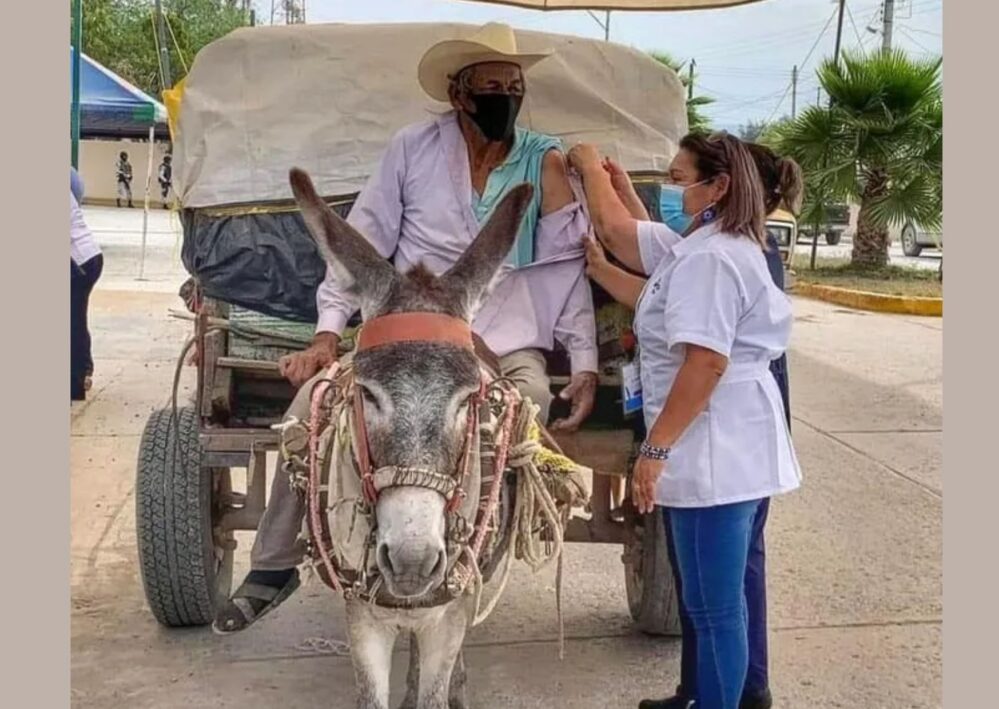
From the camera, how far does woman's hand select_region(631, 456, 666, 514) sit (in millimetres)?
3291

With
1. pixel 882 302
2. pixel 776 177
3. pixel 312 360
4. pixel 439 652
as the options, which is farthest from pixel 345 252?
pixel 882 302

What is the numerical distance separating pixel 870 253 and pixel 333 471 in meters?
18.9

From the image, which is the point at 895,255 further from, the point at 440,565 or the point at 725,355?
the point at 440,565

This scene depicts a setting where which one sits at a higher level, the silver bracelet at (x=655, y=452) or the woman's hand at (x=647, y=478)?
the silver bracelet at (x=655, y=452)

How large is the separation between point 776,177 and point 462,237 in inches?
41.7

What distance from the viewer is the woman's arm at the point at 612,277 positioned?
12.3 feet

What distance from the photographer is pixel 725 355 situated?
3164 mm

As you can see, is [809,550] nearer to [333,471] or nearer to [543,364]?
[543,364]

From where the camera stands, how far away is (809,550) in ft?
19.8

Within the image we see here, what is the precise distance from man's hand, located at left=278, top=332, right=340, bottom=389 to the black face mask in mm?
906

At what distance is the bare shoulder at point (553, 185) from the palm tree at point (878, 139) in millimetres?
14357

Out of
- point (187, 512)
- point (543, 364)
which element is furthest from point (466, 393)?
point (187, 512)

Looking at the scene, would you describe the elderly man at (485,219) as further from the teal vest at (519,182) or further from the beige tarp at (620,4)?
the beige tarp at (620,4)

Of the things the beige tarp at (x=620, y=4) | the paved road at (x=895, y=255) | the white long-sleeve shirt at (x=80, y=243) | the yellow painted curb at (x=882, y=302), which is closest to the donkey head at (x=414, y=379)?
the beige tarp at (x=620, y=4)
